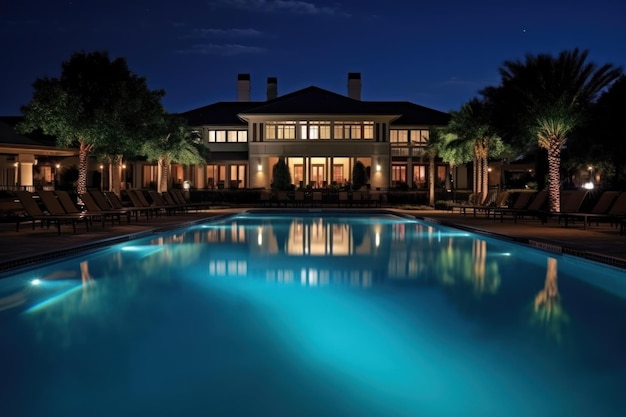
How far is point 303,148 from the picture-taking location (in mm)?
46125

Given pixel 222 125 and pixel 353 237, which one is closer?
pixel 353 237

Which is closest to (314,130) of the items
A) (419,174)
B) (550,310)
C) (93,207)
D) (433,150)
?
(419,174)

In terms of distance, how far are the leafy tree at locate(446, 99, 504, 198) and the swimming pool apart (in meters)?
20.3

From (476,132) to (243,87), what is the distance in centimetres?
2754

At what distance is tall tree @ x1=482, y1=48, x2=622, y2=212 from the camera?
24234 millimetres

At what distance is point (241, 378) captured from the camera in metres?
5.43

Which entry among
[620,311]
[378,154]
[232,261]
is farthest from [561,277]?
[378,154]

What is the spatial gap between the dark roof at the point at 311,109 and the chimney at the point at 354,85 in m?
2.96

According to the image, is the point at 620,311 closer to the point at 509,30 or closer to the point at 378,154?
the point at 378,154

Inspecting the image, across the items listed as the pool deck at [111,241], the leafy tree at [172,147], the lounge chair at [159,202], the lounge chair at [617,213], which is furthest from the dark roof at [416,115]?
the lounge chair at [617,213]

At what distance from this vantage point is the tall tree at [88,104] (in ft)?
72.4

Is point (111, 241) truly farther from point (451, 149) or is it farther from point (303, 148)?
point (303, 148)

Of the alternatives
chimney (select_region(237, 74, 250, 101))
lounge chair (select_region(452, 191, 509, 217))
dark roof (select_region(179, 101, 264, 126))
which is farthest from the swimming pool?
chimney (select_region(237, 74, 250, 101))

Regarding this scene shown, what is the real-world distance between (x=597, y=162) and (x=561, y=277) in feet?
103
